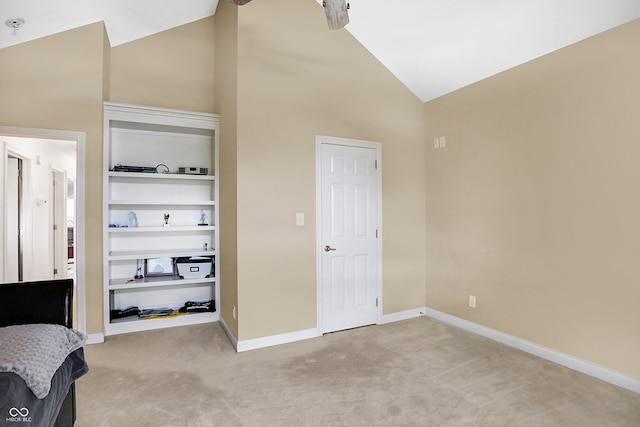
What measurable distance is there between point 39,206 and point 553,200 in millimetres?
6732

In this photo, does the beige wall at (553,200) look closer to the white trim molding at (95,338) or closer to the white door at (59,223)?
the white trim molding at (95,338)

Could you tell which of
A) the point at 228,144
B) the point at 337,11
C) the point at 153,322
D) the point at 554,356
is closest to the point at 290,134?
the point at 228,144

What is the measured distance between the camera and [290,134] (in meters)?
3.31

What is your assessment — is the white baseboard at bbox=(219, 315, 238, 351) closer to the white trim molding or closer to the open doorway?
the white trim molding

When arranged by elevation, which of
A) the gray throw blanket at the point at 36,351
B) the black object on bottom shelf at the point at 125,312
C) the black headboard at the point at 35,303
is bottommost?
the black object on bottom shelf at the point at 125,312

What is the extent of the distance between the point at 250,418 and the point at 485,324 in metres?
2.54

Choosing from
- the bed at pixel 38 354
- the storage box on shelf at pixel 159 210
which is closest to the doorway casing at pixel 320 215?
the storage box on shelf at pixel 159 210

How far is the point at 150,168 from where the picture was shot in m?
3.79

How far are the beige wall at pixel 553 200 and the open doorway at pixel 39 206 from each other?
12.9 ft

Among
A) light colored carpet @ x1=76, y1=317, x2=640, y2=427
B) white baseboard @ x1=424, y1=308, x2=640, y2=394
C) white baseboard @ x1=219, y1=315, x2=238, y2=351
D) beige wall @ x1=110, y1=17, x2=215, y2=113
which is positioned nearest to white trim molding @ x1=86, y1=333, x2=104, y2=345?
light colored carpet @ x1=76, y1=317, x2=640, y2=427

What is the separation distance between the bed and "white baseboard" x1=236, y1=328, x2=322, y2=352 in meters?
1.34

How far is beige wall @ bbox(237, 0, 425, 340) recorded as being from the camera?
3115 mm

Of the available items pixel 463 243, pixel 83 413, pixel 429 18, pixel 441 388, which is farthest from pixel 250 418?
pixel 429 18

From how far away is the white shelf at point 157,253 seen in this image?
3.57 meters
